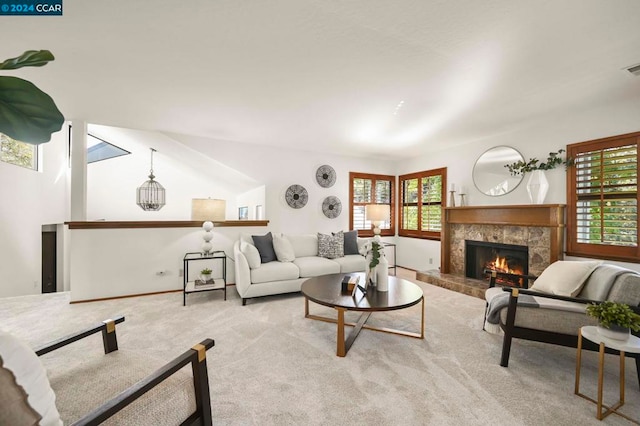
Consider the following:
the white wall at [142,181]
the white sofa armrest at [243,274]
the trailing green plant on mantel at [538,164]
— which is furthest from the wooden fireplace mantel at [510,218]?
the white wall at [142,181]

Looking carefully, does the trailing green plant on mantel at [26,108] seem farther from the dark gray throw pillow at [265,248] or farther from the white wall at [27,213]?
the white wall at [27,213]

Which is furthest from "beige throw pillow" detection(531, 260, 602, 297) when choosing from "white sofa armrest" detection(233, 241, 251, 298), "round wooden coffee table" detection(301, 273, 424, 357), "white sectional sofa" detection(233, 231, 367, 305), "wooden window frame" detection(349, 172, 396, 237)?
"wooden window frame" detection(349, 172, 396, 237)

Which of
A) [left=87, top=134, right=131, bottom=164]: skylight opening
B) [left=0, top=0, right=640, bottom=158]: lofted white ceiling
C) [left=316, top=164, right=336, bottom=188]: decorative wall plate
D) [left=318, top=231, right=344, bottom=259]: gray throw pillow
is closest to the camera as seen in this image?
[left=0, top=0, right=640, bottom=158]: lofted white ceiling

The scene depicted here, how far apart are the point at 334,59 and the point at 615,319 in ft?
8.49

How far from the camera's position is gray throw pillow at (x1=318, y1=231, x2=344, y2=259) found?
438cm

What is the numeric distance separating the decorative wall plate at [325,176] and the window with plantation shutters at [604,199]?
3581 millimetres

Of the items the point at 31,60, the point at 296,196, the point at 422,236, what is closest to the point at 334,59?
the point at 31,60

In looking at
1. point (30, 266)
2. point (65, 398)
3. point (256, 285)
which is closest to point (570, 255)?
point (256, 285)

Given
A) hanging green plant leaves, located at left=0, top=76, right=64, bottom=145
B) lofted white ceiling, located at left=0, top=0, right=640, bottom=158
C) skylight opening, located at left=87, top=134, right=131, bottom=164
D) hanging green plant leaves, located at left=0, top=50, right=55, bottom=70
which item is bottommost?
hanging green plant leaves, located at left=0, top=76, right=64, bottom=145

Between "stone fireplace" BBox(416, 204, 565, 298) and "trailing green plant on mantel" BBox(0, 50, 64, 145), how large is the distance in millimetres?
4454

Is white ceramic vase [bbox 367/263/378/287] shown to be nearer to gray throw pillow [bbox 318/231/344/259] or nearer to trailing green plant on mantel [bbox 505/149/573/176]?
gray throw pillow [bbox 318/231/344/259]

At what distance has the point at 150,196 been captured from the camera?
686cm

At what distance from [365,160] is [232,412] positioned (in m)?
5.11

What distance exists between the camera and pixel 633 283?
1.93 meters
